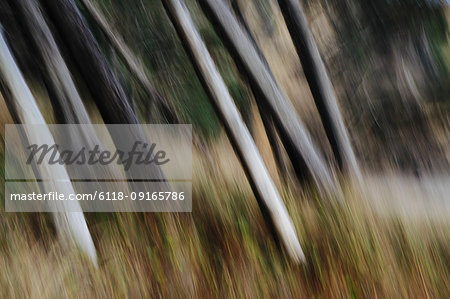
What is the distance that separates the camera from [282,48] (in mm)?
2652

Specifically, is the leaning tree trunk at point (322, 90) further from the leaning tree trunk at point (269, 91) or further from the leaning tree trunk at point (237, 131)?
the leaning tree trunk at point (237, 131)

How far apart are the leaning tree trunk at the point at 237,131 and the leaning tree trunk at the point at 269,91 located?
95mm

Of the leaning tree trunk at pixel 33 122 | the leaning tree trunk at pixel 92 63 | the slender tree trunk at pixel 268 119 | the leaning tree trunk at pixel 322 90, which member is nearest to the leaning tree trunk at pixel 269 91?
the slender tree trunk at pixel 268 119

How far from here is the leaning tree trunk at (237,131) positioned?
4.87ft

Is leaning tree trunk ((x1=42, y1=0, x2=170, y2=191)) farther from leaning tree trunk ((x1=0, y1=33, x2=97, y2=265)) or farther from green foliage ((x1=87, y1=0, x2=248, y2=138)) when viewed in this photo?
green foliage ((x1=87, y1=0, x2=248, y2=138))

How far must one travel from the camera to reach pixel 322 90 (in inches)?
69.4

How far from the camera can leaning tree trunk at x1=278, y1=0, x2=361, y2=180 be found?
175 centimetres

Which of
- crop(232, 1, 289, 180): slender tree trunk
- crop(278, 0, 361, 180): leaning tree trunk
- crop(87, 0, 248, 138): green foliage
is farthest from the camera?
crop(87, 0, 248, 138): green foliage

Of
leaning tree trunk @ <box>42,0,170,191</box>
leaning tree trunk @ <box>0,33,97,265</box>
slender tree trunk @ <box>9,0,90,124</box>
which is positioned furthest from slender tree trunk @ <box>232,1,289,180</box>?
leaning tree trunk @ <box>0,33,97,265</box>

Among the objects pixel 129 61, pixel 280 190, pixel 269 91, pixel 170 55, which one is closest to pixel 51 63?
pixel 129 61

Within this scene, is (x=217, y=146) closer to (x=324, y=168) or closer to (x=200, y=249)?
(x=324, y=168)

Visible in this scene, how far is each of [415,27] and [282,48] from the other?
0.88m

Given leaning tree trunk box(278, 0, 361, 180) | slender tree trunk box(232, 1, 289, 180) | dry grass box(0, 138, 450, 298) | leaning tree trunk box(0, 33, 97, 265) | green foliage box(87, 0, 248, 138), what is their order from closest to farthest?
1. dry grass box(0, 138, 450, 298)
2. leaning tree trunk box(0, 33, 97, 265)
3. slender tree trunk box(232, 1, 289, 180)
4. leaning tree trunk box(278, 0, 361, 180)
5. green foliage box(87, 0, 248, 138)

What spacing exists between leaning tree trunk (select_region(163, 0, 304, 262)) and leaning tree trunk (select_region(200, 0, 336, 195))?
0.10m
